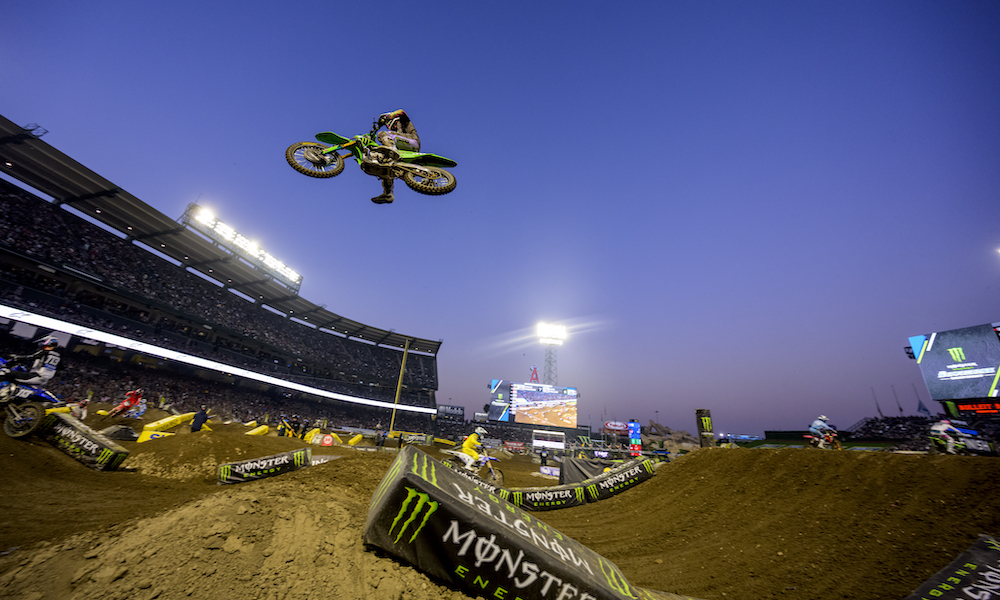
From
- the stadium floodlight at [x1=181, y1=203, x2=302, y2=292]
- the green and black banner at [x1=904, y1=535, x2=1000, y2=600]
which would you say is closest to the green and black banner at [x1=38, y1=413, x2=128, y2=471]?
the green and black banner at [x1=904, y1=535, x2=1000, y2=600]

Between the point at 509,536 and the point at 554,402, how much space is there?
43.2 m

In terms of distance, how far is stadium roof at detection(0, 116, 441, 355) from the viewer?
19.3 meters

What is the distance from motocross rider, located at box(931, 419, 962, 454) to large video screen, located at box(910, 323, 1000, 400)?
22874mm

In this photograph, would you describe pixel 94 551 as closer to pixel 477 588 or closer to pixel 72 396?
pixel 477 588

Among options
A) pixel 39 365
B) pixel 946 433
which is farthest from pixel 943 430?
pixel 39 365

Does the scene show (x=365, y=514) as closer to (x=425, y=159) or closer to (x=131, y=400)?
(x=425, y=159)

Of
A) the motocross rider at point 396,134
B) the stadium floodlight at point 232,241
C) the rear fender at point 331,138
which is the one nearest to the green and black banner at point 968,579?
the motocross rider at point 396,134

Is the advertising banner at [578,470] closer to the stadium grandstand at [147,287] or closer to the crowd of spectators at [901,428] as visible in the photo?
the stadium grandstand at [147,287]

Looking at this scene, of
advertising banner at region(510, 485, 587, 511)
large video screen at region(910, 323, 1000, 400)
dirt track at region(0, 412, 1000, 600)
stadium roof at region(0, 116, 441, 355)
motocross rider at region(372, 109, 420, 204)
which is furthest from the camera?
large video screen at region(910, 323, 1000, 400)

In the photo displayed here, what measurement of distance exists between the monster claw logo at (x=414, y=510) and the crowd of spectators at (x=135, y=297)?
31.9m

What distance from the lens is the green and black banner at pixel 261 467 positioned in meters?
6.72

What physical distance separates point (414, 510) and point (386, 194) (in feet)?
28.2

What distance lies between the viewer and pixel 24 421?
22.3 feet

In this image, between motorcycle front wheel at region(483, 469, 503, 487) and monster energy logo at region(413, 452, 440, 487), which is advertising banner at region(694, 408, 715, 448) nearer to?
motorcycle front wheel at region(483, 469, 503, 487)
